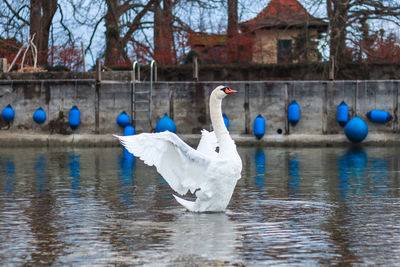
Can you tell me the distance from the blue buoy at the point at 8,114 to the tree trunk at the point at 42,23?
10954 millimetres

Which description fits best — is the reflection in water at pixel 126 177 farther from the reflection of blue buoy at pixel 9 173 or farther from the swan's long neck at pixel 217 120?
the reflection of blue buoy at pixel 9 173

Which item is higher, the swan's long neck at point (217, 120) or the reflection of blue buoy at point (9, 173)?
the swan's long neck at point (217, 120)

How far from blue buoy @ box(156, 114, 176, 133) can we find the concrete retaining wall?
2.95 feet

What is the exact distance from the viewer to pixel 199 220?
11.2 metres

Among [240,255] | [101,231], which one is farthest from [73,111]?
[240,255]

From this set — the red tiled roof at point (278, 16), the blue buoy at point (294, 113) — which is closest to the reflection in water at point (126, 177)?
the blue buoy at point (294, 113)

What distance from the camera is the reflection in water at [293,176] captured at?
14.5 metres

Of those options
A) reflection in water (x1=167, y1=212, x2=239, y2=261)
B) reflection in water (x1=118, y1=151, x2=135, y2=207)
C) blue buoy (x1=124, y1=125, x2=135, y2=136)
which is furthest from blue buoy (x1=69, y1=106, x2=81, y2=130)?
reflection in water (x1=167, y1=212, x2=239, y2=261)

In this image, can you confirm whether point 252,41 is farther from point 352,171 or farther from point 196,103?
point 352,171

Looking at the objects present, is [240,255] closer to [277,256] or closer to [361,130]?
[277,256]

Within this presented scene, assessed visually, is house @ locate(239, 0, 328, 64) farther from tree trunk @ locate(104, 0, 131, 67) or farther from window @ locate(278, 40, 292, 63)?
tree trunk @ locate(104, 0, 131, 67)

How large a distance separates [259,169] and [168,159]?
744 centimetres

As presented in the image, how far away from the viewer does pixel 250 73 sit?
3606 cm

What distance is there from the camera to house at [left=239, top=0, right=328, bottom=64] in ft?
127
